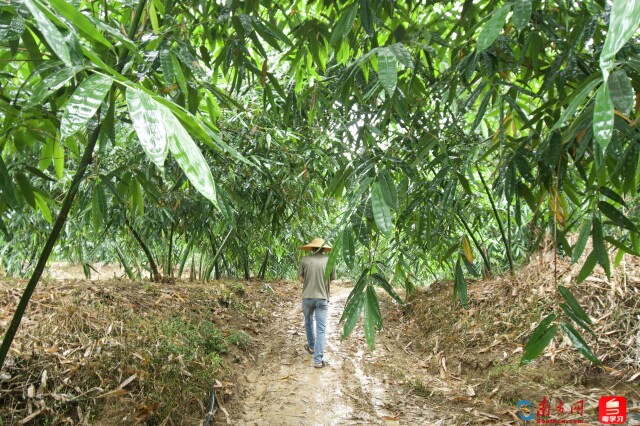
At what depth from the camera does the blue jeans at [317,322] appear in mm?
3699

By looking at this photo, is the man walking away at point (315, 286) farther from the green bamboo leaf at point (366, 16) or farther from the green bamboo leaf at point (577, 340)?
the green bamboo leaf at point (577, 340)

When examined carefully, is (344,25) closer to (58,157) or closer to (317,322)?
(58,157)

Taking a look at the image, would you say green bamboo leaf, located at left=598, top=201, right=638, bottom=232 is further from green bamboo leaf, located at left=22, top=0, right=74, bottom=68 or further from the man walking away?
the man walking away

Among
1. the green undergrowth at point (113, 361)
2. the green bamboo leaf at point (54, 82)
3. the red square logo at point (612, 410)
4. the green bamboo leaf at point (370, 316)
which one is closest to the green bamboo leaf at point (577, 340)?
the green bamboo leaf at point (370, 316)

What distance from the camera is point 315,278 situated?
398 cm

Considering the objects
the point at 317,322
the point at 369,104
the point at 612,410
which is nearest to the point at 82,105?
the point at 369,104

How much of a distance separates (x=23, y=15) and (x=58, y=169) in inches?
29.7

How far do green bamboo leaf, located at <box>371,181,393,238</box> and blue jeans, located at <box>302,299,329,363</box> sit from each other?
2715 millimetres

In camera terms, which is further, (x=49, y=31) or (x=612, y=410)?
(x=612, y=410)

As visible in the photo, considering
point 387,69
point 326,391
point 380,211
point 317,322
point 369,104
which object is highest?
point 369,104

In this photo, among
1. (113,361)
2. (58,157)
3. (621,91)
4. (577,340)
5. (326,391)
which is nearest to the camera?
(621,91)

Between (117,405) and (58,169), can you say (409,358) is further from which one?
(58,169)

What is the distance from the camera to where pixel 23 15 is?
0.84m

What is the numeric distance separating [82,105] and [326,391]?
2.94m
